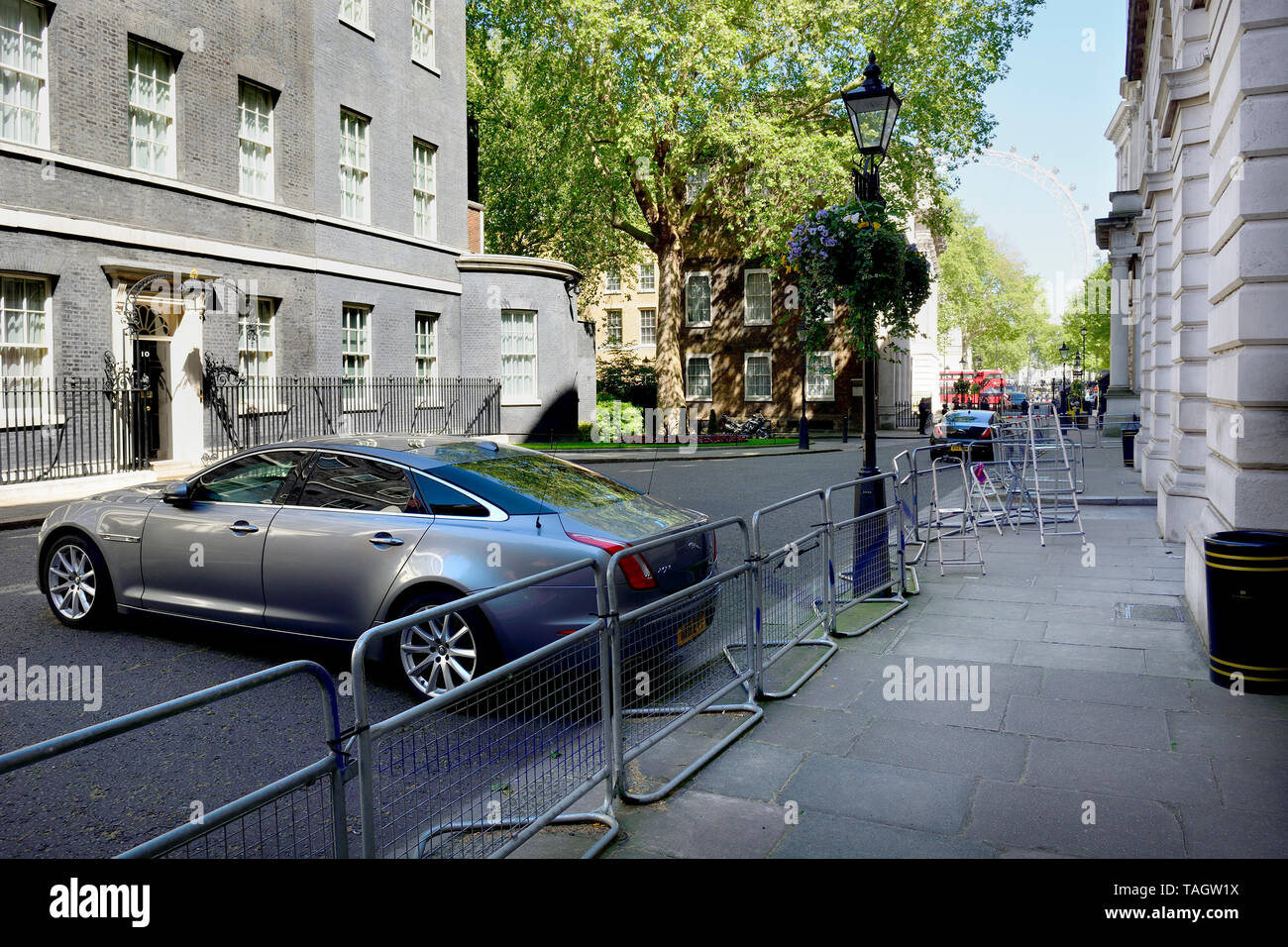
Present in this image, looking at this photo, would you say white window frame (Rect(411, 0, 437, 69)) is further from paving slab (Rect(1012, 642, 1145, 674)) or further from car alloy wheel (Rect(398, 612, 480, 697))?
paving slab (Rect(1012, 642, 1145, 674))

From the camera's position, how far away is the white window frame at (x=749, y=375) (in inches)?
1854

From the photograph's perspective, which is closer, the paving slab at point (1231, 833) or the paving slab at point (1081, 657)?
the paving slab at point (1231, 833)

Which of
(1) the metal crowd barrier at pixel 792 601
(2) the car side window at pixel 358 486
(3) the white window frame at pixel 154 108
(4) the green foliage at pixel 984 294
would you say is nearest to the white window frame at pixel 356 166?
(3) the white window frame at pixel 154 108

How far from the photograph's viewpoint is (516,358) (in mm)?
29812

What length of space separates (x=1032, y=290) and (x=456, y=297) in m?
96.6

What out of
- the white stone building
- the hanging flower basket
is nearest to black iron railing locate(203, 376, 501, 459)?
the hanging flower basket

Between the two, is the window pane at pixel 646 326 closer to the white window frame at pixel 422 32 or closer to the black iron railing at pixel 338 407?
the black iron railing at pixel 338 407

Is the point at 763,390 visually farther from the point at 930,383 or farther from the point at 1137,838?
the point at 1137,838

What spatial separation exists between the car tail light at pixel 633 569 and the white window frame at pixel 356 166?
20327 millimetres

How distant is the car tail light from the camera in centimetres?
573

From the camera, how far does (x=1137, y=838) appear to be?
4152 mm

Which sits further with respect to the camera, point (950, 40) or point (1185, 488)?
point (950, 40)

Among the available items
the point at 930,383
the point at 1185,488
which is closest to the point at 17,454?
the point at 1185,488

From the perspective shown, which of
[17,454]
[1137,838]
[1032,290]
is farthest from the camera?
[1032,290]
